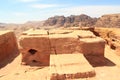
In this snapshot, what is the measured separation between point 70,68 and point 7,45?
800cm

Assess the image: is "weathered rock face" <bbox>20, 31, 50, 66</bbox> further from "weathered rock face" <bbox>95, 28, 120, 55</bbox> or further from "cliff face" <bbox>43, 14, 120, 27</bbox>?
"cliff face" <bbox>43, 14, 120, 27</bbox>

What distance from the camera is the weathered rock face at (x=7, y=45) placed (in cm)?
1297

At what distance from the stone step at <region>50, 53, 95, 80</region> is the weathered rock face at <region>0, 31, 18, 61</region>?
5823 millimetres

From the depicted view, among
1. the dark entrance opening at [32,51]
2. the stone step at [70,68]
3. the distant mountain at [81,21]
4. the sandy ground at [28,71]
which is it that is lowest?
the distant mountain at [81,21]

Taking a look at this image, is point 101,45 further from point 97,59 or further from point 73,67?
point 73,67

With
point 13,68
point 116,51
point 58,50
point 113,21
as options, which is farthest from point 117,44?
point 113,21

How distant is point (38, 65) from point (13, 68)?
49.3 inches

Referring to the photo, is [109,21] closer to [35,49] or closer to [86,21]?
[86,21]

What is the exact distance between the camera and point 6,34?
13828 millimetres

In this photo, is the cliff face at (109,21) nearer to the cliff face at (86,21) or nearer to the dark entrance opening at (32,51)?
the cliff face at (86,21)

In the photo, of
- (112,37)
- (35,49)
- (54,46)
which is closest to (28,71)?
(35,49)

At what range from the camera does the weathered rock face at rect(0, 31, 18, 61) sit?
42.5ft

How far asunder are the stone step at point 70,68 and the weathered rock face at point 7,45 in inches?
229

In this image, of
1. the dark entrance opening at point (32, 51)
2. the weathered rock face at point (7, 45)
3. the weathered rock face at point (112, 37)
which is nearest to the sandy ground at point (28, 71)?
the dark entrance opening at point (32, 51)
